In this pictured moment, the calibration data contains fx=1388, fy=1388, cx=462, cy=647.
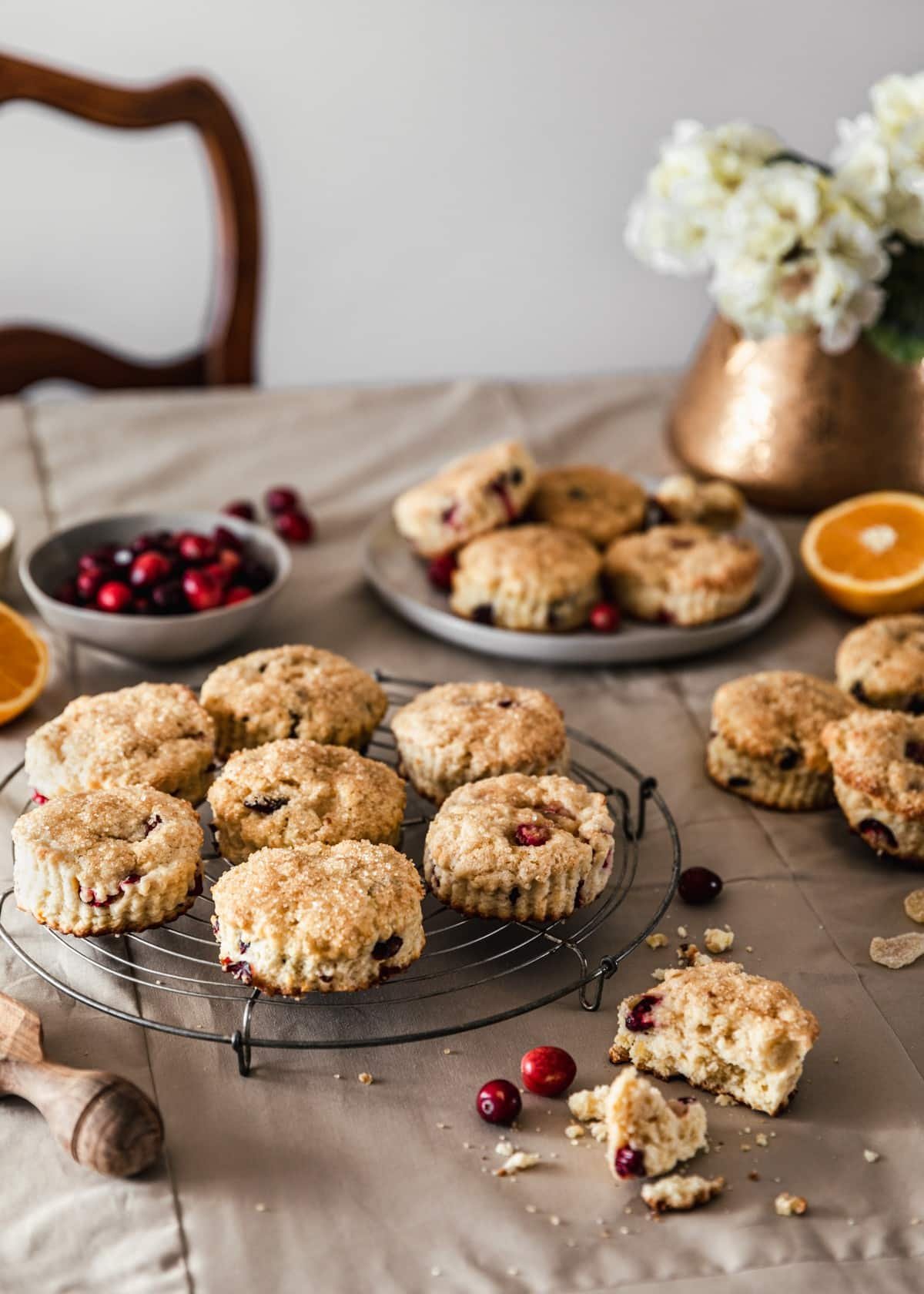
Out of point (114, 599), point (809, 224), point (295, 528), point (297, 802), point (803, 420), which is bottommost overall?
point (295, 528)

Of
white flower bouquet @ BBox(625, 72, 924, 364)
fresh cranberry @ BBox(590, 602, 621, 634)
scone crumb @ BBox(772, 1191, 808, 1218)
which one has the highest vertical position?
white flower bouquet @ BBox(625, 72, 924, 364)

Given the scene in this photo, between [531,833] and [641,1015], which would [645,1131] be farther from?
[531,833]

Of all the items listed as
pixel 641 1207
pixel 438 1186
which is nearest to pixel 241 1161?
pixel 438 1186

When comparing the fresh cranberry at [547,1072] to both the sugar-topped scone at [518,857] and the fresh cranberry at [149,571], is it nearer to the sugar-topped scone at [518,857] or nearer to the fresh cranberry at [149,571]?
the sugar-topped scone at [518,857]

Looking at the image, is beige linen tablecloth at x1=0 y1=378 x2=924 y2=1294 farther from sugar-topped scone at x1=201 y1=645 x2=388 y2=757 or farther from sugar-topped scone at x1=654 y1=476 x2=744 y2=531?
sugar-topped scone at x1=654 y1=476 x2=744 y2=531

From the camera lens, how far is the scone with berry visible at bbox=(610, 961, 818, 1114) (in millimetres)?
1650

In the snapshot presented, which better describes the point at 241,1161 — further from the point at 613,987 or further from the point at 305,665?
the point at 305,665

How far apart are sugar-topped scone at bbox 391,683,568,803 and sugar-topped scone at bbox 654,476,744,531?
83cm

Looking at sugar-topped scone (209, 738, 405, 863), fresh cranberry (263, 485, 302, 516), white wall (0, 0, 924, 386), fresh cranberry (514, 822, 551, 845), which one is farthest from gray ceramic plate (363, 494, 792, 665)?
white wall (0, 0, 924, 386)

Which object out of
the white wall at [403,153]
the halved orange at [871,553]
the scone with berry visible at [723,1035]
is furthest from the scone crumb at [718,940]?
the white wall at [403,153]

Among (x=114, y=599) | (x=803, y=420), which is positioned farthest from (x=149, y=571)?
(x=803, y=420)

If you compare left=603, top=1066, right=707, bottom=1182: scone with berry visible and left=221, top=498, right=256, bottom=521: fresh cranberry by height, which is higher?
left=603, top=1066, right=707, bottom=1182: scone with berry visible

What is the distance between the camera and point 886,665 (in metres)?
2.39

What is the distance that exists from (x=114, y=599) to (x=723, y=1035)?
1365 millimetres
